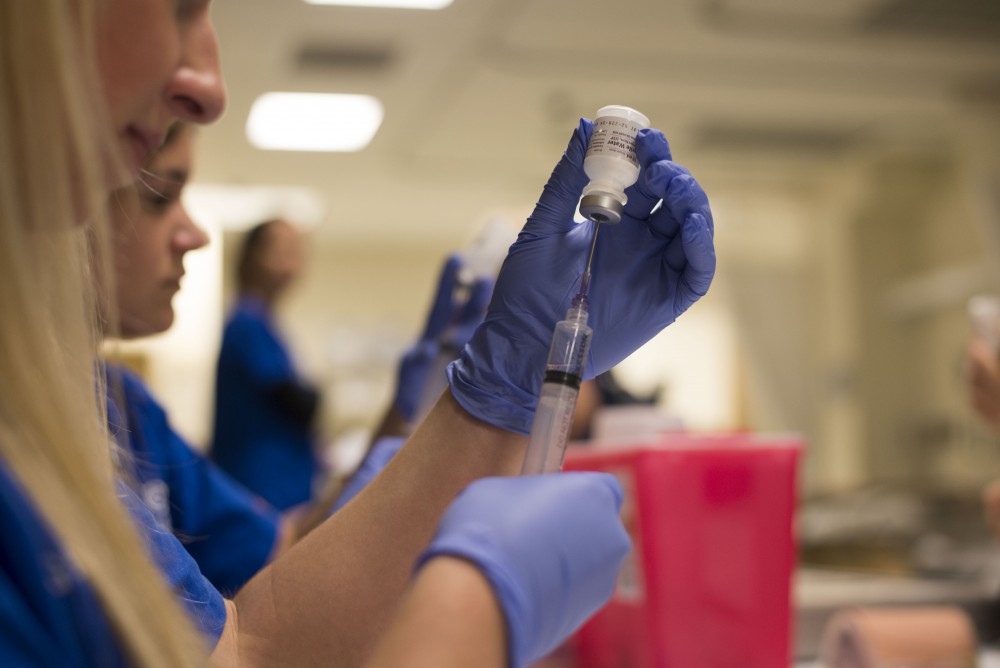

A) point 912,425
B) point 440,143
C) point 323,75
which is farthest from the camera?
point 912,425

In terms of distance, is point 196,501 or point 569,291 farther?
point 196,501

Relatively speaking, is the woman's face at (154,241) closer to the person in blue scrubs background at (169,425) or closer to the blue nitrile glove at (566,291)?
the person in blue scrubs background at (169,425)

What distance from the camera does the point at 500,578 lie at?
481 mm

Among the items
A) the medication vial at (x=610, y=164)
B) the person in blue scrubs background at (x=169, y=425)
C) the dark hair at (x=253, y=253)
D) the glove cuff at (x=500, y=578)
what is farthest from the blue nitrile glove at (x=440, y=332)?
the dark hair at (x=253, y=253)

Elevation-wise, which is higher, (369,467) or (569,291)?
(569,291)

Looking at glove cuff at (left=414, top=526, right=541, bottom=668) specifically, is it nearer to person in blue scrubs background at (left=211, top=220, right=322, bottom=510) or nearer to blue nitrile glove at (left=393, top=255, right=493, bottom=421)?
blue nitrile glove at (left=393, top=255, right=493, bottom=421)

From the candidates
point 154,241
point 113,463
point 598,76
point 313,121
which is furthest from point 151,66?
point 313,121

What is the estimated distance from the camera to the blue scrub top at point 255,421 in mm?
2568

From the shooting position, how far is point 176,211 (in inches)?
42.5

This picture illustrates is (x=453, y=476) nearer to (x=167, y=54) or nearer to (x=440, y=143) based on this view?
(x=167, y=54)

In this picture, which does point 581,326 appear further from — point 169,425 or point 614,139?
point 169,425

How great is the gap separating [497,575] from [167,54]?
0.35 metres

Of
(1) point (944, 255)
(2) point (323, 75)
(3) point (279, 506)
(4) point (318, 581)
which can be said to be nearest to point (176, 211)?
(4) point (318, 581)

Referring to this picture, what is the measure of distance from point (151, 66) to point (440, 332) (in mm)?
790
